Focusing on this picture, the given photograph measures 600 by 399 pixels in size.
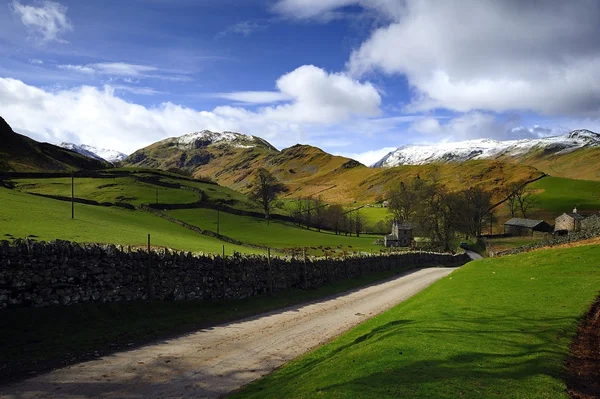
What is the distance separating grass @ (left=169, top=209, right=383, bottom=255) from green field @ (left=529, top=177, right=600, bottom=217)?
341 feet

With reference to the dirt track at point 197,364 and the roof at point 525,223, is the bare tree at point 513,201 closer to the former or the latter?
the roof at point 525,223

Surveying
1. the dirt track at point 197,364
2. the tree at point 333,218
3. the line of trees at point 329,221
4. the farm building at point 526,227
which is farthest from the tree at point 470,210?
the dirt track at point 197,364

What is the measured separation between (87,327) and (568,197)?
204 m

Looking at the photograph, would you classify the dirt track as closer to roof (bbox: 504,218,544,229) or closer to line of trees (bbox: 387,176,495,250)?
line of trees (bbox: 387,176,495,250)

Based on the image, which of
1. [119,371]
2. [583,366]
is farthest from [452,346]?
[119,371]

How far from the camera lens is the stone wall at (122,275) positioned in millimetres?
16312

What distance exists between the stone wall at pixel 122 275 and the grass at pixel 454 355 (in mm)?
10267

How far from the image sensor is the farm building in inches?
4424

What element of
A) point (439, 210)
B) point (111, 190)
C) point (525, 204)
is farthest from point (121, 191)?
point (525, 204)

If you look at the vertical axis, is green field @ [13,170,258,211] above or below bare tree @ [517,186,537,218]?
above

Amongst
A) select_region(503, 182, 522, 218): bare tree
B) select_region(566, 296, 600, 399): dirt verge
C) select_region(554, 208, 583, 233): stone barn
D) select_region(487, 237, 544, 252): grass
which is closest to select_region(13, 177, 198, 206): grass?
select_region(487, 237, 544, 252): grass

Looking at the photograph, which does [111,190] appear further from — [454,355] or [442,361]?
[442,361]

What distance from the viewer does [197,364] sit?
14742mm

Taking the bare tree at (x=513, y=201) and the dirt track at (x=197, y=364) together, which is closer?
the dirt track at (x=197, y=364)
